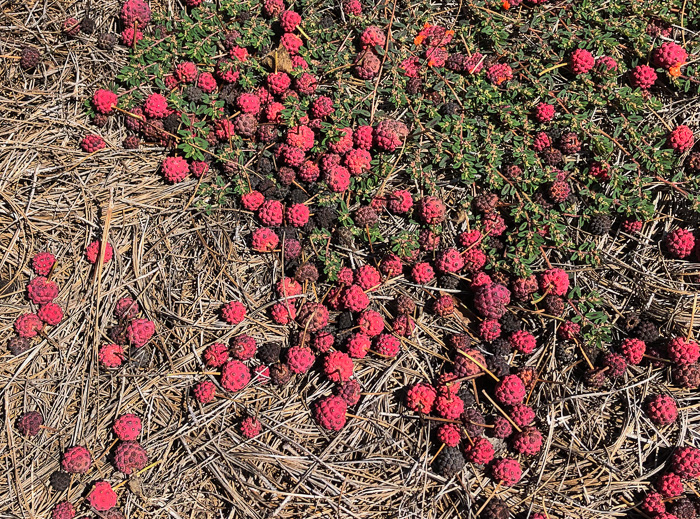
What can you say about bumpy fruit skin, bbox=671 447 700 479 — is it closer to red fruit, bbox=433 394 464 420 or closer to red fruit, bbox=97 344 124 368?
red fruit, bbox=433 394 464 420

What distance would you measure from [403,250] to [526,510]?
2008mm

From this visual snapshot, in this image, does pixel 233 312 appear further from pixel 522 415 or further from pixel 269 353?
pixel 522 415

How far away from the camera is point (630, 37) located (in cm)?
400

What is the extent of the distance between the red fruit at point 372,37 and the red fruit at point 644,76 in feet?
6.85

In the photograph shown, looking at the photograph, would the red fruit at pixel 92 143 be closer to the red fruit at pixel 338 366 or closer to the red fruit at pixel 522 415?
the red fruit at pixel 338 366

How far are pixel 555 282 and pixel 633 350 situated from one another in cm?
71

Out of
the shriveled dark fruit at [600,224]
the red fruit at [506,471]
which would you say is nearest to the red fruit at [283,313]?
the red fruit at [506,471]

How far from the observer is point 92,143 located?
3906 mm

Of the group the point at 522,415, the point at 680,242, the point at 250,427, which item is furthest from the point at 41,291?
the point at 680,242

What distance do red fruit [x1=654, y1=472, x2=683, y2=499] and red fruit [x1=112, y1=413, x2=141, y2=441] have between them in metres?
3.64

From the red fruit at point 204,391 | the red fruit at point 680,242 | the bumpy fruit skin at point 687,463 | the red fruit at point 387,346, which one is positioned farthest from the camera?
the red fruit at point 680,242

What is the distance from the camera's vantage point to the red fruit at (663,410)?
11.0 feet

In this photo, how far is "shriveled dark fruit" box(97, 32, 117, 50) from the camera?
405 cm

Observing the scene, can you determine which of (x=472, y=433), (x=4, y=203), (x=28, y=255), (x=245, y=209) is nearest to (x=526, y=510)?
(x=472, y=433)
